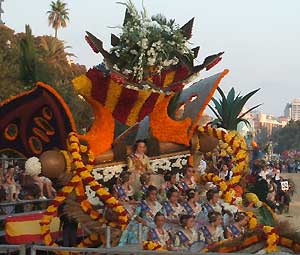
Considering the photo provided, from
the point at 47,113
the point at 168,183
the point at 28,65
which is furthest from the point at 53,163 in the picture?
the point at 28,65

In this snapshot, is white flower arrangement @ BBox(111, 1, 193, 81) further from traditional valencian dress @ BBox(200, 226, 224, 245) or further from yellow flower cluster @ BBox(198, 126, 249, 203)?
traditional valencian dress @ BBox(200, 226, 224, 245)

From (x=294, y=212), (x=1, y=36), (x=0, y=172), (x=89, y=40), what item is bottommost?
(x=294, y=212)

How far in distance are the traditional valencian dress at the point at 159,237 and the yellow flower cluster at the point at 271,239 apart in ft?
4.14

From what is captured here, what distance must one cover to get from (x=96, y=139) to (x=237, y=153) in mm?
2396

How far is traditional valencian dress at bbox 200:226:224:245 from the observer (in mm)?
8062

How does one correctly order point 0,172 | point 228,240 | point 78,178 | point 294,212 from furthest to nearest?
point 294,212, point 0,172, point 78,178, point 228,240

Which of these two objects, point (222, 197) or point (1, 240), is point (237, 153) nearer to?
point (222, 197)

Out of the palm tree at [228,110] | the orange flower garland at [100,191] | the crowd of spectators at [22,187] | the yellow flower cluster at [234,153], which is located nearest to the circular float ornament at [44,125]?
the orange flower garland at [100,191]

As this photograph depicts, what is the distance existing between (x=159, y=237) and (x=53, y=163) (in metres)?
1.74

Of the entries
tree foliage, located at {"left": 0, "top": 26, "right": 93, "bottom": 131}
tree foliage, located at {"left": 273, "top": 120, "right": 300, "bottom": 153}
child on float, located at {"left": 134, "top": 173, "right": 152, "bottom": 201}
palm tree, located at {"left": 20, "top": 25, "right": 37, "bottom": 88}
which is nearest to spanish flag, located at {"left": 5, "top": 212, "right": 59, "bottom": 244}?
child on float, located at {"left": 134, "top": 173, "right": 152, "bottom": 201}

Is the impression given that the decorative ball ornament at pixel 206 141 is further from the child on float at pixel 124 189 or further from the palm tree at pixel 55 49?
the palm tree at pixel 55 49

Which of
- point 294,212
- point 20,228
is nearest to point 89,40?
point 20,228

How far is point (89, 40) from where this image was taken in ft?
29.0

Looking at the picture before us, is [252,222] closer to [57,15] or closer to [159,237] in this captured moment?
[159,237]
